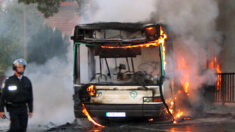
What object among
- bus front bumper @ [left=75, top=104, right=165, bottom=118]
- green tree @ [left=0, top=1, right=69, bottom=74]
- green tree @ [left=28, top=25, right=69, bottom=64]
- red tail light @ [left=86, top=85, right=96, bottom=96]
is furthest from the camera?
green tree @ [left=0, top=1, right=69, bottom=74]

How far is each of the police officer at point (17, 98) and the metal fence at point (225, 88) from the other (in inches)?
386

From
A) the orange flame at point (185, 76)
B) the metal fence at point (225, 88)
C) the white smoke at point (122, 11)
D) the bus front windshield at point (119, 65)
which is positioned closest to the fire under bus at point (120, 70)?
the bus front windshield at point (119, 65)

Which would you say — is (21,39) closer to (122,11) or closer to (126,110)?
(122,11)

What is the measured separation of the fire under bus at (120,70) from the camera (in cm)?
1006

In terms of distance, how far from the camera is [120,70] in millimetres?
10539

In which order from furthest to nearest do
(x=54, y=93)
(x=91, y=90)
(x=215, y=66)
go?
(x=215, y=66)
(x=54, y=93)
(x=91, y=90)

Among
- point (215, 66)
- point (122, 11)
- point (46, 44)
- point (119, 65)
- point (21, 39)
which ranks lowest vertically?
point (215, 66)

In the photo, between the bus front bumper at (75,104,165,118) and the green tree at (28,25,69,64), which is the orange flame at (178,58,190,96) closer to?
the bus front bumper at (75,104,165,118)

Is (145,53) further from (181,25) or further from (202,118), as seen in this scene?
(202,118)

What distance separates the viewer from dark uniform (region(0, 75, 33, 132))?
677 centimetres

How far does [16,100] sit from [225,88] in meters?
10.3

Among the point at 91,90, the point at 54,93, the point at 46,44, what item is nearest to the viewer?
the point at 91,90

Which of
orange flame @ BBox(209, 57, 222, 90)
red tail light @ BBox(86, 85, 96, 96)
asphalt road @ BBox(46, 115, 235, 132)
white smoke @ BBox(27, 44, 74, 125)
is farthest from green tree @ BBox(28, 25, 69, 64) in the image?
red tail light @ BBox(86, 85, 96, 96)

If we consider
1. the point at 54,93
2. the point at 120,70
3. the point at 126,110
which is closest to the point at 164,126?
the point at 126,110
